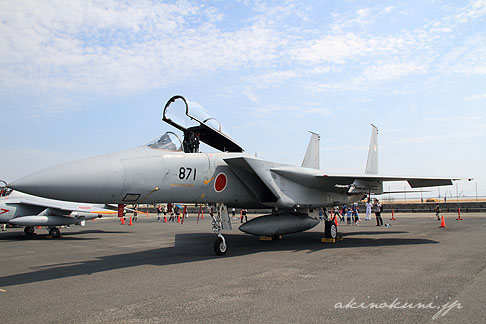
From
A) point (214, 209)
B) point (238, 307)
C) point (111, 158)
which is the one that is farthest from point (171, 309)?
point (214, 209)

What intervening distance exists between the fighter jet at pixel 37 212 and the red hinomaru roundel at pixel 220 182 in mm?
10338

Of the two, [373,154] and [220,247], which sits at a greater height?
[373,154]

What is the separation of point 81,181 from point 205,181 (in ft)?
9.24

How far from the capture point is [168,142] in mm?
6961

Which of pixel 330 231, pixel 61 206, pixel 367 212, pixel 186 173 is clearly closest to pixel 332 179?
pixel 330 231

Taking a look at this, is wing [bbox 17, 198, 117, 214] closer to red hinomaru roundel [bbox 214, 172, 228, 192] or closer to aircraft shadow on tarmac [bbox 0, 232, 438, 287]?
aircraft shadow on tarmac [bbox 0, 232, 438, 287]

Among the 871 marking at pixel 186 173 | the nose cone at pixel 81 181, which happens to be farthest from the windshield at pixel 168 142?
the nose cone at pixel 81 181

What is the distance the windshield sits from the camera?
22.1ft

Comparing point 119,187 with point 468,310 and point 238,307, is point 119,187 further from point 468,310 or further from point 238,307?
point 468,310

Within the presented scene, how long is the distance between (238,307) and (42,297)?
8.80 feet

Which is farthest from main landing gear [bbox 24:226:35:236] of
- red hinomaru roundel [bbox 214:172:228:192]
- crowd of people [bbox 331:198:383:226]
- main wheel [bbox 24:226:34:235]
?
crowd of people [bbox 331:198:383:226]

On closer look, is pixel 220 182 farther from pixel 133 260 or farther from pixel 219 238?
pixel 133 260

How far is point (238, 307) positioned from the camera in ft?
12.7

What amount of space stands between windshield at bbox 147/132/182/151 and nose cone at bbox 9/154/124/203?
3.47 feet
